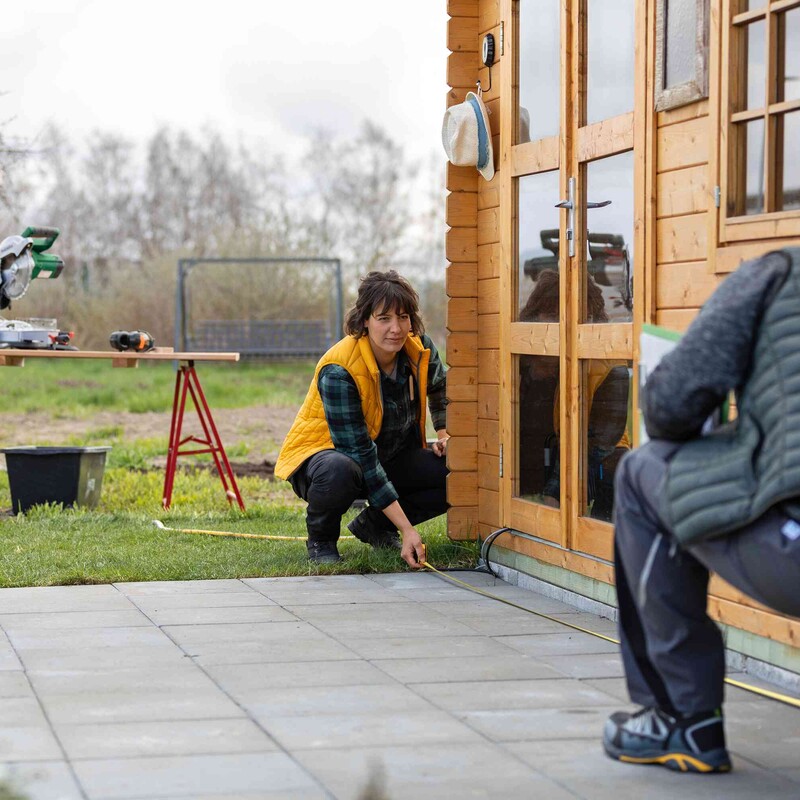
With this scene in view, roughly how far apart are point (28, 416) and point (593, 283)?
9.82 m

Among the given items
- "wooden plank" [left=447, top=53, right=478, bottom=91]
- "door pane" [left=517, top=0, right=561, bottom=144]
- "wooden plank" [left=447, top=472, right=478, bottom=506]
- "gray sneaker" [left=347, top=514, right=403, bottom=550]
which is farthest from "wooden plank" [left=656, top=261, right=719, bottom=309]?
"gray sneaker" [left=347, top=514, right=403, bottom=550]

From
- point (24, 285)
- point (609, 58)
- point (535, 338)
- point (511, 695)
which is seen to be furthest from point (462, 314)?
point (24, 285)

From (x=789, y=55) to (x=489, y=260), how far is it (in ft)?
6.92

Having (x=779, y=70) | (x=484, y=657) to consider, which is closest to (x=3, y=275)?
(x=484, y=657)

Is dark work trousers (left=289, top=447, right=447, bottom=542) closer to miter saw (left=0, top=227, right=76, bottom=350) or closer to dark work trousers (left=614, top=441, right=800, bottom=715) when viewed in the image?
miter saw (left=0, top=227, right=76, bottom=350)

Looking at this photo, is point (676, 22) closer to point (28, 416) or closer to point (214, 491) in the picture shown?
point (214, 491)

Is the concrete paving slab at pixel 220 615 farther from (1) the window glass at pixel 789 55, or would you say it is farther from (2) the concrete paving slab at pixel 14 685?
(1) the window glass at pixel 789 55

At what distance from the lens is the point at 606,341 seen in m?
4.52

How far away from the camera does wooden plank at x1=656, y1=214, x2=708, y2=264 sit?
154 inches

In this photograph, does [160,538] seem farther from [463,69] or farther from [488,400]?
[463,69]

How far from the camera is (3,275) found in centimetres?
711

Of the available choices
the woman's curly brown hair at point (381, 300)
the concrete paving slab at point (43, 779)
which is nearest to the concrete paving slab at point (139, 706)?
the concrete paving slab at point (43, 779)

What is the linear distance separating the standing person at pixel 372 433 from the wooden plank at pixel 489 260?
1.06 ft

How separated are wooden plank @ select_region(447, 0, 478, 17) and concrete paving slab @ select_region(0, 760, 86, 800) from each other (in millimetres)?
3790
